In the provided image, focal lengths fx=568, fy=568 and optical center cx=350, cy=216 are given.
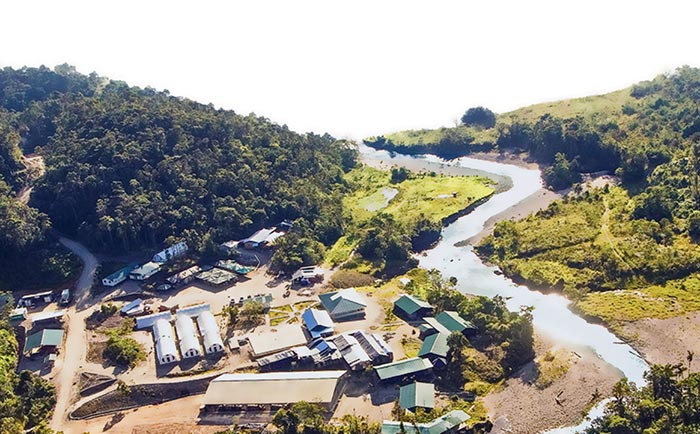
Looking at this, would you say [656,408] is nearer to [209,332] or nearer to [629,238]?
[629,238]

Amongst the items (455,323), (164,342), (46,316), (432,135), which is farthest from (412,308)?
(432,135)

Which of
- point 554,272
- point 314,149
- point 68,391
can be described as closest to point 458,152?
point 314,149

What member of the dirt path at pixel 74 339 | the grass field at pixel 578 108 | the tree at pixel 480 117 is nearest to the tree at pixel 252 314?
the dirt path at pixel 74 339

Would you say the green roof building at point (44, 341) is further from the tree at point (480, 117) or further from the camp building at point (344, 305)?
the tree at point (480, 117)

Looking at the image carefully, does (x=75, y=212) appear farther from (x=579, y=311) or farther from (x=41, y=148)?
(x=579, y=311)

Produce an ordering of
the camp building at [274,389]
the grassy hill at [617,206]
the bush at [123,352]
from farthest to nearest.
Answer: the grassy hill at [617,206] → the bush at [123,352] → the camp building at [274,389]

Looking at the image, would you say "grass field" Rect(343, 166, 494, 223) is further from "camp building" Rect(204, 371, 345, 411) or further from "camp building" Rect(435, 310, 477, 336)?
"camp building" Rect(204, 371, 345, 411)

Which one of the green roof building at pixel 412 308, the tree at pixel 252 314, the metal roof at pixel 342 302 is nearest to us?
the green roof building at pixel 412 308

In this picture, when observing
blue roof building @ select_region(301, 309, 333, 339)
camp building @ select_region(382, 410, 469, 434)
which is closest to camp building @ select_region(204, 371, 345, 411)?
camp building @ select_region(382, 410, 469, 434)
